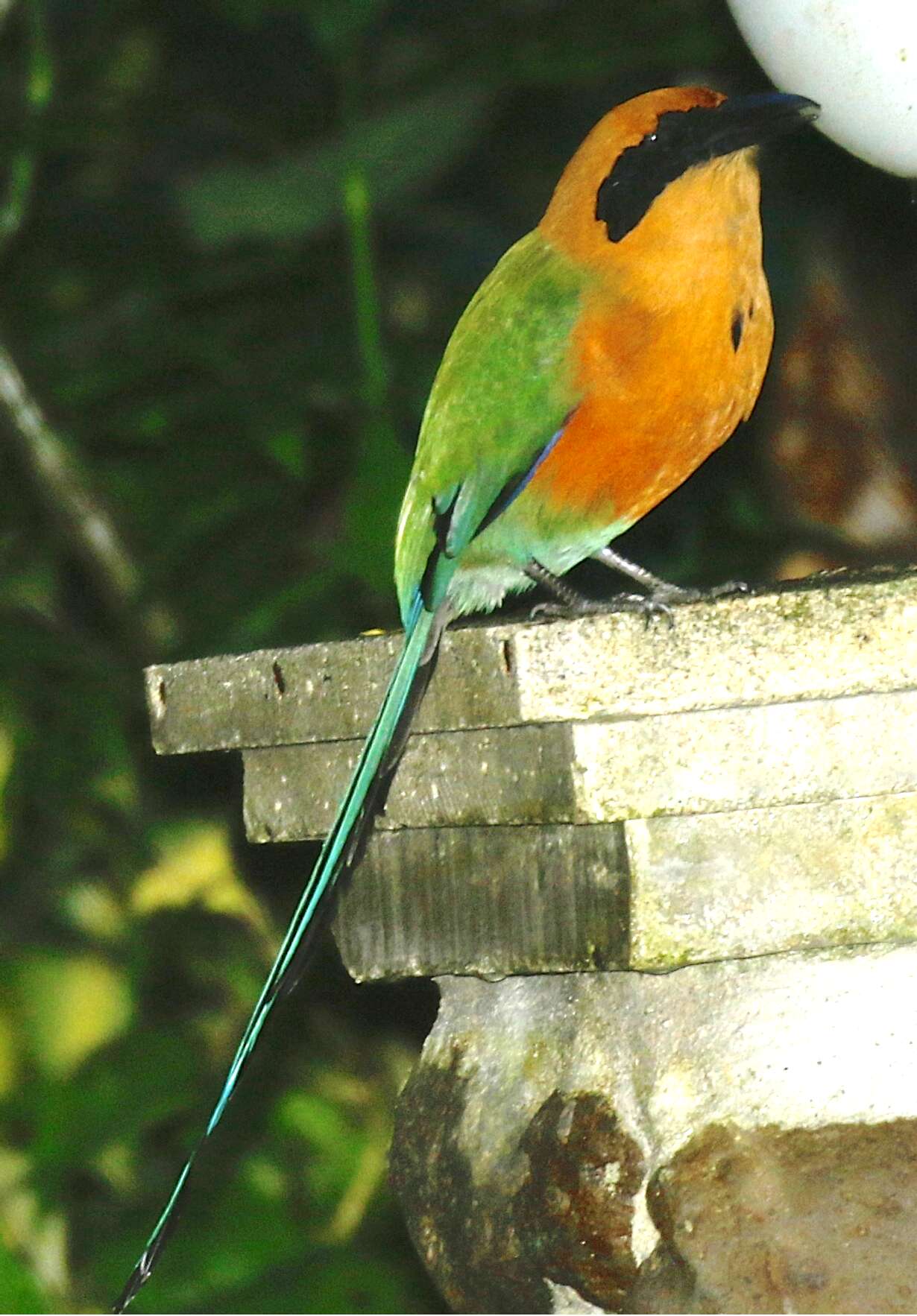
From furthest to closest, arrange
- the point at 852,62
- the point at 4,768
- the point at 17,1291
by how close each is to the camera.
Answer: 1. the point at 4,768
2. the point at 17,1291
3. the point at 852,62

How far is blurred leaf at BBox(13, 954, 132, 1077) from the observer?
3.84 meters

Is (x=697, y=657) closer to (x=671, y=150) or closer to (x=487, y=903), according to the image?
(x=487, y=903)

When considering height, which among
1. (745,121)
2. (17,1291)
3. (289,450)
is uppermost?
(289,450)

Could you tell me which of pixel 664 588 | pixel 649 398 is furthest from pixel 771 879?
pixel 649 398

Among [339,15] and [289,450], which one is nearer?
[339,15]

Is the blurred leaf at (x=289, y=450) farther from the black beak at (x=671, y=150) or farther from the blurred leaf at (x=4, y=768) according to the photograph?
the black beak at (x=671, y=150)

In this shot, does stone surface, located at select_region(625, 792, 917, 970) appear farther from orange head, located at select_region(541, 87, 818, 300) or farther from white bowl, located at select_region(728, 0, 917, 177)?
orange head, located at select_region(541, 87, 818, 300)

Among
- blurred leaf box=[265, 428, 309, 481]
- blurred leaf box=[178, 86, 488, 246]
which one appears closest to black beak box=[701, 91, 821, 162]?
blurred leaf box=[178, 86, 488, 246]

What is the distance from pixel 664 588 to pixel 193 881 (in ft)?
6.92

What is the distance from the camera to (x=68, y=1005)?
12.6 feet

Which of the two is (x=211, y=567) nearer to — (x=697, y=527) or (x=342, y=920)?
(x=697, y=527)

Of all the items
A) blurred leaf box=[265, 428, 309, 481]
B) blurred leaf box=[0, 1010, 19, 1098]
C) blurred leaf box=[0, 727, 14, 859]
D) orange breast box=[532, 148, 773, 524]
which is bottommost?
blurred leaf box=[0, 1010, 19, 1098]

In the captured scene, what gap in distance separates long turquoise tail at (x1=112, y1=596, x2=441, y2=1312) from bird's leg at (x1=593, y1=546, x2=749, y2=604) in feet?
0.73

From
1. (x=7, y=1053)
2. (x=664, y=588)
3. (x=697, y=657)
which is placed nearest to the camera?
(x=697, y=657)
